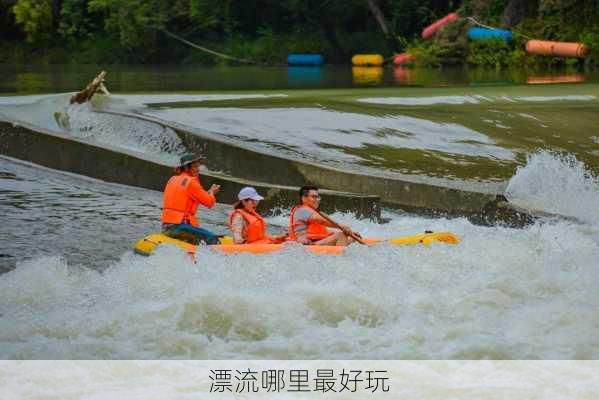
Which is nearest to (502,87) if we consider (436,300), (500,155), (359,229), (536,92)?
(536,92)

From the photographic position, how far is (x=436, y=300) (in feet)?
30.0

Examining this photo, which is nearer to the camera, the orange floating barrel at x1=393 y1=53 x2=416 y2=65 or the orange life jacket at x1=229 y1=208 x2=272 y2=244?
the orange life jacket at x1=229 y1=208 x2=272 y2=244

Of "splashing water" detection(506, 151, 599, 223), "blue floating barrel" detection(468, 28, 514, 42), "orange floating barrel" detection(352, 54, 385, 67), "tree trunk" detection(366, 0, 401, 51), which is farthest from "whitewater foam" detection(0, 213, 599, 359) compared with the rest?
"tree trunk" detection(366, 0, 401, 51)

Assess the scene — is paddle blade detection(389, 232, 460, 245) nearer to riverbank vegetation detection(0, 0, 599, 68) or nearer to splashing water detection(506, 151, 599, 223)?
splashing water detection(506, 151, 599, 223)

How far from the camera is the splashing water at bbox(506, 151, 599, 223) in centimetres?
1299

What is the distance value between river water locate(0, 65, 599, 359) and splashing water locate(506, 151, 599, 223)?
3 cm

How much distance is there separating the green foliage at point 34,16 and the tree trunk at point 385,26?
551 inches

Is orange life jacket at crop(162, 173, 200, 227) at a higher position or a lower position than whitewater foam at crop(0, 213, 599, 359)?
higher

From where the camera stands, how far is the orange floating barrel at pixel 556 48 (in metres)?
31.4

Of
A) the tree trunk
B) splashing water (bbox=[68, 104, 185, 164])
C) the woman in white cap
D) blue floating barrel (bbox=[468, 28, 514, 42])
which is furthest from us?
the tree trunk

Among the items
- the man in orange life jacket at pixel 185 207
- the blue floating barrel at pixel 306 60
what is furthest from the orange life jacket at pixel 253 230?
the blue floating barrel at pixel 306 60

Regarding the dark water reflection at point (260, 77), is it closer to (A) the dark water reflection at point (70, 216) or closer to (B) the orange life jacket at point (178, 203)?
(A) the dark water reflection at point (70, 216)

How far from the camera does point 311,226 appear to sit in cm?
1103

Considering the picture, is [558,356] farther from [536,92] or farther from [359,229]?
[536,92]
